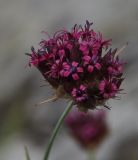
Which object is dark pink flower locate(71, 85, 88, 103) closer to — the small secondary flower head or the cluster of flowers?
the cluster of flowers

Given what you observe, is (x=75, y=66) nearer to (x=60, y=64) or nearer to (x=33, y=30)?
(x=60, y=64)

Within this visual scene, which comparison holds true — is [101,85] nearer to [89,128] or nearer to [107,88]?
[107,88]

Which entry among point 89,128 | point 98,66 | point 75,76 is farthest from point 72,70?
point 89,128

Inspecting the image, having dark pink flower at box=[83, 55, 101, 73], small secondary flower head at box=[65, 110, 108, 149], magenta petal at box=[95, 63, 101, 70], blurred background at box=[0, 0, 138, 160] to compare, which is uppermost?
dark pink flower at box=[83, 55, 101, 73]

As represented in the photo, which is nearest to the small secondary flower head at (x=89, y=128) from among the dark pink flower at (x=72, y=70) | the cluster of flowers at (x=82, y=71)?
the cluster of flowers at (x=82, y=71)

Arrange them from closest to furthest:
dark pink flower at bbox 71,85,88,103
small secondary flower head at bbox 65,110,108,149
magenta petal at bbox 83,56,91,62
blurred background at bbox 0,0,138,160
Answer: dark pink flower at bbox 71,85,88,103, magenta petal at bbox 83,56,91,62, small secondary flower head at bbox 65,110,108,149, blurred background at bbox 0,0,138,160

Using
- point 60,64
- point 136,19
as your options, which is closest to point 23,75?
point 136,19

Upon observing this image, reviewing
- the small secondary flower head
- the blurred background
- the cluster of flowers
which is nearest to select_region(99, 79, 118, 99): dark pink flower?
the cluster of flowers

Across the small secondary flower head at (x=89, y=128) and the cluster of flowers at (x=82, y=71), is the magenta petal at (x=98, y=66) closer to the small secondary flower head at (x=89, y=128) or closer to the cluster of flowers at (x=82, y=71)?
the cluster of flowers at (x=82, y=71)
